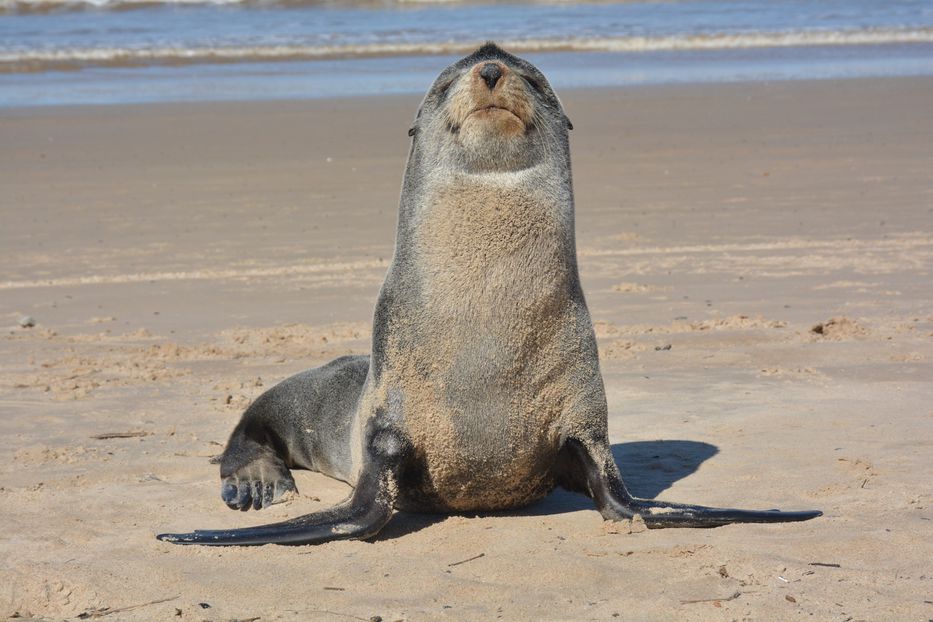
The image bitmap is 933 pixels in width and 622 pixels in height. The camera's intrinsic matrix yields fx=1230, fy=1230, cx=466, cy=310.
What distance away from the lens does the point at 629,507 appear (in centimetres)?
454

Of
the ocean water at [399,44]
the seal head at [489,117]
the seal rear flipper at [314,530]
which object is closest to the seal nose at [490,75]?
the seal head at [489,117]

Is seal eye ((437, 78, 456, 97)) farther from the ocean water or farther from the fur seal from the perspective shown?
the ocean water

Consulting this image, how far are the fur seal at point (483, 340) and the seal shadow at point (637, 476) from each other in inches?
3.4

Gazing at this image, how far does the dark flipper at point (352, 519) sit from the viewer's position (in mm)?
4320

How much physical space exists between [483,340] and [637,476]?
128cm

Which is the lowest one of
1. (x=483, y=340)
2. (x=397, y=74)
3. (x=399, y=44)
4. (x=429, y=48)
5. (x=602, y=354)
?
(x=602, y=354)

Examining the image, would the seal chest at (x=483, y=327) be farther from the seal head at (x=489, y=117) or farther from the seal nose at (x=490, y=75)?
the seal nose at (x=490, y=75)

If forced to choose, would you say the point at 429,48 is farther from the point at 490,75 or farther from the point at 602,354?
the point at 490,75

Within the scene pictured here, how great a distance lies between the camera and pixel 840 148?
15.0 meters

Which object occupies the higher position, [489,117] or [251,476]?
[489,117]

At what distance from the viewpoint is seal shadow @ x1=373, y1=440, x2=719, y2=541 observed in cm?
468

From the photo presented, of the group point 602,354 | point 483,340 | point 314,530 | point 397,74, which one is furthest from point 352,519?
point 397,74

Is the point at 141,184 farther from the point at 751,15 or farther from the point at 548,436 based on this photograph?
the point at 751,15

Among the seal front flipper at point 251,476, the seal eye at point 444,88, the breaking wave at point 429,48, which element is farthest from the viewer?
the breaking wave at point 429,48
